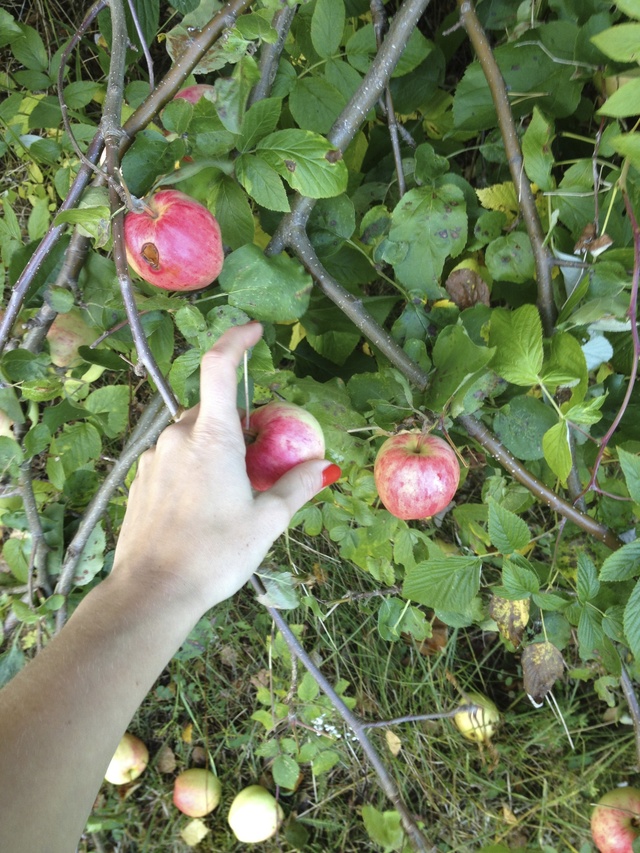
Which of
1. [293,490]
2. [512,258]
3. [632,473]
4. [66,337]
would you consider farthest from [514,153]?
[66,337]

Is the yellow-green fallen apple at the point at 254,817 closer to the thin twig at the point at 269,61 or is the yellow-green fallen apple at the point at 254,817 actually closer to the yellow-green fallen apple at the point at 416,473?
the yellow-green fallen apple at the point at 416,473

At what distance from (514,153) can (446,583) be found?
0.67 m

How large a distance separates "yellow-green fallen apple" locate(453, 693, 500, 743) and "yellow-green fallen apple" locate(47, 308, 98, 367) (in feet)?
4.40

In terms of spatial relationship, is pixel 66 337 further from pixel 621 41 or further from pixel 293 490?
pixel 621 41

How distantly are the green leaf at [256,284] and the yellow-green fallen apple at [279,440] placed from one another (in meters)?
0.14

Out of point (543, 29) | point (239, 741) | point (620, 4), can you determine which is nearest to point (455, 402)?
point (620, 4)

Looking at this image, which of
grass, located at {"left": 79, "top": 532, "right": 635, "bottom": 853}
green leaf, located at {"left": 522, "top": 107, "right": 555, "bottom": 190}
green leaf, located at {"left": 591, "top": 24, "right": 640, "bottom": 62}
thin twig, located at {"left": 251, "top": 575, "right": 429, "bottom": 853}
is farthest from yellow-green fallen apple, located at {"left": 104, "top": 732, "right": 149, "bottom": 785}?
green leaf, located at {"left": 591, "top": 24, "right": 640, "bottom": 62}

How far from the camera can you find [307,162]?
0.75m

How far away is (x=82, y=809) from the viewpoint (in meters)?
0.60

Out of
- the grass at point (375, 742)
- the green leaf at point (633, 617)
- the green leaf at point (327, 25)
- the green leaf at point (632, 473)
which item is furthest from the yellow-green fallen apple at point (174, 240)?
the grass at point (375, 742)

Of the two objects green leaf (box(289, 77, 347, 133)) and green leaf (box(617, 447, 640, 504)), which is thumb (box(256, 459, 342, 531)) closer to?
green leaf (box(617, 447, 640, 504))

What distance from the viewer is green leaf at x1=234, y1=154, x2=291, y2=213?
76 cm

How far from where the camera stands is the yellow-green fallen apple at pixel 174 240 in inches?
28.6

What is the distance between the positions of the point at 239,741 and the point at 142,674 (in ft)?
4.16
